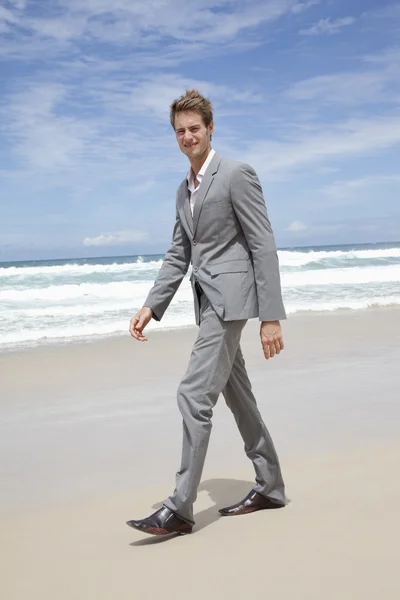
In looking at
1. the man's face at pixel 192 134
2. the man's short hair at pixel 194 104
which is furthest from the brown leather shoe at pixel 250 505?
the man's short hair at pixel 194 104

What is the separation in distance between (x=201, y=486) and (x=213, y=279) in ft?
4.19

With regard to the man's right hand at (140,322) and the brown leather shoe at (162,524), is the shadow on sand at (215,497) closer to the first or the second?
the brown leather shoe at (162,524)

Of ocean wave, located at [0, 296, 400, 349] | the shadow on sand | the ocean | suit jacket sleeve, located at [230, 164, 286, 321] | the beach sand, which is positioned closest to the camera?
the beach sand

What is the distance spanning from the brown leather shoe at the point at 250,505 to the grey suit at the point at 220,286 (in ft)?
1.03

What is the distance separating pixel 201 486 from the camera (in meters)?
3.48

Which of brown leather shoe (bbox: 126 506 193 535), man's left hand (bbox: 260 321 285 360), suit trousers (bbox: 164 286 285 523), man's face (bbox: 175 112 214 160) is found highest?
man's face (bbox: 175 112 214 160)

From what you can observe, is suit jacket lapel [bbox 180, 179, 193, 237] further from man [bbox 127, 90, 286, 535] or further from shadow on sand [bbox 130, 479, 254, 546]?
shadow on sand [bbox 130, 479, 254, 546]

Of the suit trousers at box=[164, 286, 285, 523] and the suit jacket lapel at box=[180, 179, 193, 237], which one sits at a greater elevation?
the suit jacket lapel at box=[180, 179, 193, 237]

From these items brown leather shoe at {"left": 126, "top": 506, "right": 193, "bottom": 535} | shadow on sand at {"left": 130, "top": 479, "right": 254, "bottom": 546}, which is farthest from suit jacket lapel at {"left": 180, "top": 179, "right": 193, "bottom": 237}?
shadow on sand at {"left": 130, "top": 479, "right": 254, "bottom": 546}

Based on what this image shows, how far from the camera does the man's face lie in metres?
2.76

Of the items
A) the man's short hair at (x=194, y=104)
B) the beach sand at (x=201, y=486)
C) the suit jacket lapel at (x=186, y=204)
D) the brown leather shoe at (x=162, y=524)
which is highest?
the man's short hair at (x=194, y=104)

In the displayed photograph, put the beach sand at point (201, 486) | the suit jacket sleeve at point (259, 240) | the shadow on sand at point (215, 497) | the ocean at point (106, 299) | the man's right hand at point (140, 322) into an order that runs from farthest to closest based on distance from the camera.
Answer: the ocean at point (106, 299) < the man's right hand at point (140, 322) < the shadow on sand at point (215, 497) < the suit jacket sleeve at point (259, 240) < the beach sand at point (201, 486)

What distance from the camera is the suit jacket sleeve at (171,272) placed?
10.1ft

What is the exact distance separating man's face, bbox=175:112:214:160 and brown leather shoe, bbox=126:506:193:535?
146 centimetres
